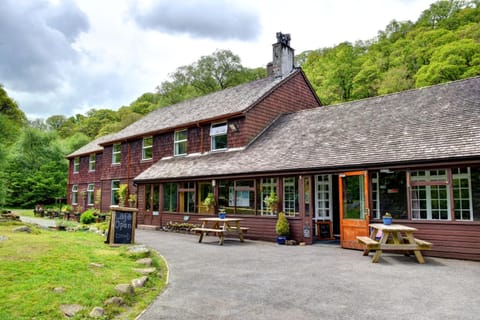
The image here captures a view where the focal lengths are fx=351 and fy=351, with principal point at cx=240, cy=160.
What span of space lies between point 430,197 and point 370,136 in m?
2.75

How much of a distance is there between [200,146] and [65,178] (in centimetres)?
2557

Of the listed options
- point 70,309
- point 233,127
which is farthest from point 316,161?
point 70,309

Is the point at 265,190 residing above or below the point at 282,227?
above

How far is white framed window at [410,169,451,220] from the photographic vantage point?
10930 mm

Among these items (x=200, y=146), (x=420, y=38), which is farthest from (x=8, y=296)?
(x=420, y=38)

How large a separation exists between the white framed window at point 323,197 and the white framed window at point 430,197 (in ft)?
10.5

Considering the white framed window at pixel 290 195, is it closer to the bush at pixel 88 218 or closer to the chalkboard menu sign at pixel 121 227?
the chalkboard menu sign at pixel 121 227

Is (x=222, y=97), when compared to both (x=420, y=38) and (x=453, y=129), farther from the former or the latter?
(x=420, y=38)

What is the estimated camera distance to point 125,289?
540 centimetres

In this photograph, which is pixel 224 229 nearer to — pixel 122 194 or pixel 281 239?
pixel 281 239

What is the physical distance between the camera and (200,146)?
18.9 metres

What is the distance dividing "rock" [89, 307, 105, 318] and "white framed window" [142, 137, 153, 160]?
17.9m

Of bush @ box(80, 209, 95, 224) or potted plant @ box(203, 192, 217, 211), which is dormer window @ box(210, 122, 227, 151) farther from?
bush @ box(80, 209, 95, 224)

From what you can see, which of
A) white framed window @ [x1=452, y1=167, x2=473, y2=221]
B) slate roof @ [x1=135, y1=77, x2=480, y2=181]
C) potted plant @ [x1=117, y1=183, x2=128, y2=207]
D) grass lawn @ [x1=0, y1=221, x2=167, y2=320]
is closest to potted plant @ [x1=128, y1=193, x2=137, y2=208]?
potted plant @ [x1=117, y1=183, x2=128, y2=207]
